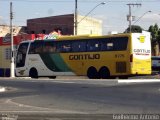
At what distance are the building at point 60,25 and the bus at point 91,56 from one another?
41.8 meters

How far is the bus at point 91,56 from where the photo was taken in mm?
36062

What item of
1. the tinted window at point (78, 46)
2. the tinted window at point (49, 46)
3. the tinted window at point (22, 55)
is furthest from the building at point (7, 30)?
the tinted window at point (78, 46)

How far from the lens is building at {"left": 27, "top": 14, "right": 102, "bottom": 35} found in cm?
8457

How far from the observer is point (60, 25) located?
85.9 m

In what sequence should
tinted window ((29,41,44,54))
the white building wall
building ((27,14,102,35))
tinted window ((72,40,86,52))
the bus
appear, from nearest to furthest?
the bus → tinted window ((72,40,86,52)) → tinted window ((29,41,44,54)) → building ((27,14,102,35)) → the white building wall

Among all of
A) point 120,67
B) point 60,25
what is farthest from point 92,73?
point 60,25

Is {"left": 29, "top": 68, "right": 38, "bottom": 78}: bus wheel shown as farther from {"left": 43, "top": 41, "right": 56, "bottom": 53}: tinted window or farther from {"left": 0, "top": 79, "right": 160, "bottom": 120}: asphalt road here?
{"left": 0, "top": 79, "right": 160, "bottom": 120}: asphalt road

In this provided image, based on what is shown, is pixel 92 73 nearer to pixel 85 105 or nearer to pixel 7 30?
pixel 85 105

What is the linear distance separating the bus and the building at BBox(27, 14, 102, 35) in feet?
137

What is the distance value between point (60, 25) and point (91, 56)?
4878cm

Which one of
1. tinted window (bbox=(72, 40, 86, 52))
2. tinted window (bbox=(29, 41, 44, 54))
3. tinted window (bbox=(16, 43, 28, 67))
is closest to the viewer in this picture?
tinted window (bbox=(72, 40, 86, 52))

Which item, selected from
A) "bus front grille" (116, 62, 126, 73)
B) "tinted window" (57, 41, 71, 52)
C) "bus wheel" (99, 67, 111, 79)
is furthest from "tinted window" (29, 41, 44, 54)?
"bus front grille" (116, 62, 126, 73)

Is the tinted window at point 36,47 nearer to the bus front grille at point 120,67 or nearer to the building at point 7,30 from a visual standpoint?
the bus front grille at point 120,67

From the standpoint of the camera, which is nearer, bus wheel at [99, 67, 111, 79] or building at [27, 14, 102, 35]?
bus wheel at [99, 67, 111, 79]
